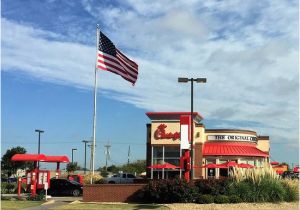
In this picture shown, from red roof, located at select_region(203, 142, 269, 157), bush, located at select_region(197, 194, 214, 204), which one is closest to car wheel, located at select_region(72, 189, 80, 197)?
bush, located at select_region(197, 194, 214, 204)

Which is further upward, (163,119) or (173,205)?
(163,119)

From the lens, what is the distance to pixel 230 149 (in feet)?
178

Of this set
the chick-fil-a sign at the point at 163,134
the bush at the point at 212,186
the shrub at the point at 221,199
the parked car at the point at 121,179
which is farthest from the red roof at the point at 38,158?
the chick-fil-a sign at the point at 163,134

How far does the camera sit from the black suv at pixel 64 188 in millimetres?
33750

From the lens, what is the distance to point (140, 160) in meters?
94.8

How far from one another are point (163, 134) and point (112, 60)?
24118 mm

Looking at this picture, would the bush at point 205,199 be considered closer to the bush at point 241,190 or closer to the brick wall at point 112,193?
the bush at point 241,190

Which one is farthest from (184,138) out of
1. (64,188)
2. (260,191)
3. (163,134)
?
(163,134)

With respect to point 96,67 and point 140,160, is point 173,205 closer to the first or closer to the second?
point 96,67

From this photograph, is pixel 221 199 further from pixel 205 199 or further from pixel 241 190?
pixel 241 190

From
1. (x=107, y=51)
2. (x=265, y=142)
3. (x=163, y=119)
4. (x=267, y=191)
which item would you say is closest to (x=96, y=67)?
(x=107, y=51)

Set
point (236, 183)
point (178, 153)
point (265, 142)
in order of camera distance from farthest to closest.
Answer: point (265, 142) < point (178, 153) < point (236, 183)

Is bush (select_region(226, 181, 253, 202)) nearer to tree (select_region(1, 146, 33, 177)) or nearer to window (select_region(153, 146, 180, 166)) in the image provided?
window (select_region(153, 146, 180, 166))

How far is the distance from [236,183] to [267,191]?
5.02 feet
